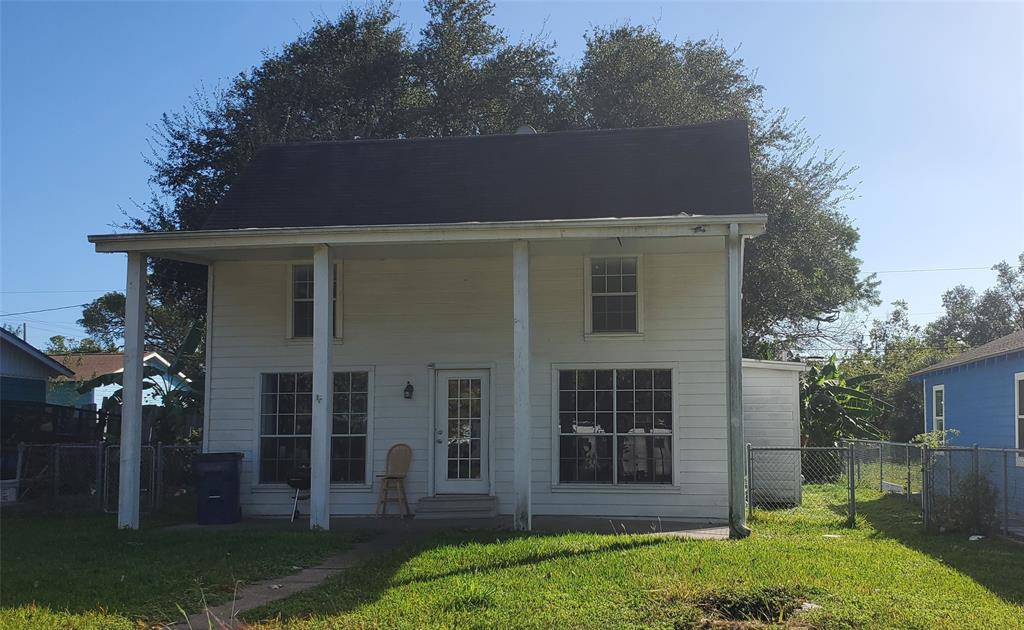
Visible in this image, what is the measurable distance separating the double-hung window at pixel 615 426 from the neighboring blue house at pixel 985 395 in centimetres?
635

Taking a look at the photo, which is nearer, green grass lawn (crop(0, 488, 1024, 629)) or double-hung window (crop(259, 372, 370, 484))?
green grass lawn (crop(0, 488, 1024, 629))

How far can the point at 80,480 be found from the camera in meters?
16.0

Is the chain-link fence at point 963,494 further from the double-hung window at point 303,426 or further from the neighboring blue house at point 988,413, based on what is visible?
the double-hung window at point 303,426

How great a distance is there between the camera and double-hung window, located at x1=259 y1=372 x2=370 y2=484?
555 inches

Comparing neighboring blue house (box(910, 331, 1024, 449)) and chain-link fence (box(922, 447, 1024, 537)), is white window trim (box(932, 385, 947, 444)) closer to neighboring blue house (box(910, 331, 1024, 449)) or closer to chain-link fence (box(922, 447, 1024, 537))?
neighboring blue house (box(910, 331, 1024, 449))

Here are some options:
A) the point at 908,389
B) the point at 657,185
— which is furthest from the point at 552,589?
the point at 908,389

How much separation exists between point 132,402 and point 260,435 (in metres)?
2.32

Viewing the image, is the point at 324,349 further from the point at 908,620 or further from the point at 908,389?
the point at 908,389

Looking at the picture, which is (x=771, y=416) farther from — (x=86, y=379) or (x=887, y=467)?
(x=86, y=379)

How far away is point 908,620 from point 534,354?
753 centimetres

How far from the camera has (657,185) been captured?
551 inches

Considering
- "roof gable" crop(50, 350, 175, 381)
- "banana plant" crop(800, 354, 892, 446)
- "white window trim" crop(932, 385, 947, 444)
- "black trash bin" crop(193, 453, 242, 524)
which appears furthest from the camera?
"roof gable" crop(50, 350, 175, 381)

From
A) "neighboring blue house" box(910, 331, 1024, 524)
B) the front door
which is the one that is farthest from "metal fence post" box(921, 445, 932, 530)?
the front door

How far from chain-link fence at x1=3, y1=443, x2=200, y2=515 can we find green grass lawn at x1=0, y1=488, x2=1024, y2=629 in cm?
355
